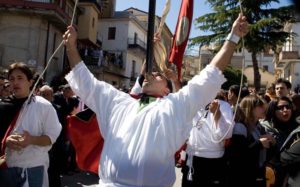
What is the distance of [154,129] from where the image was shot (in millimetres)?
2547

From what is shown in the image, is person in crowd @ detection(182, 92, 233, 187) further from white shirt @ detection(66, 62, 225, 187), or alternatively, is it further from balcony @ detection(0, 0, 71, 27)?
balcony @ detection(0, 0, 71, 27)

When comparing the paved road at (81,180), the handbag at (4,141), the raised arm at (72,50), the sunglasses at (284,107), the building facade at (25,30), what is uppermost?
the building facade at (25,30)

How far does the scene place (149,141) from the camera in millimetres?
2514

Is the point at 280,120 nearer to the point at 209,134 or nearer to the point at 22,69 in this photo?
the point at 209,134

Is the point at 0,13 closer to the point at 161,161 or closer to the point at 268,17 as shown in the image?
the point at 268,17

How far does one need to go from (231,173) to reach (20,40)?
828 inches

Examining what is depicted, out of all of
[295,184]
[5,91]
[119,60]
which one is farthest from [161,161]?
[119,60]

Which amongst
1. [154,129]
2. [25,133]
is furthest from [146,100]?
[25,133]

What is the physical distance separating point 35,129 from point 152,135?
1.34m

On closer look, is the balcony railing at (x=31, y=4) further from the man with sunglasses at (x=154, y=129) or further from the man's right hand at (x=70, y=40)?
the man with sunglasses at (x=154, y=129)

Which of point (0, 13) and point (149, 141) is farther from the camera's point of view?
point (0, 13)

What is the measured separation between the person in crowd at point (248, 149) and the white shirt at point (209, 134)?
0.12 meters

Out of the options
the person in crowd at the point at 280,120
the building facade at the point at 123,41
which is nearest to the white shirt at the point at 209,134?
the person in crowd at the point at 280,120

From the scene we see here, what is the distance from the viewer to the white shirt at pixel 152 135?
8.23ft
